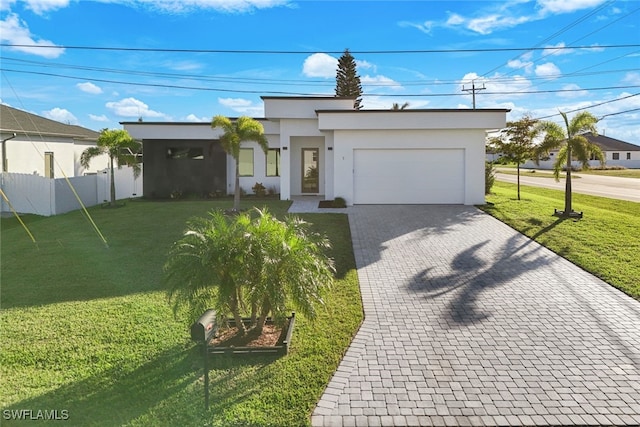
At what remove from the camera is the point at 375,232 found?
1273 centimetres

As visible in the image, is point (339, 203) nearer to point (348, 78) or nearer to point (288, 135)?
point (288, 135)

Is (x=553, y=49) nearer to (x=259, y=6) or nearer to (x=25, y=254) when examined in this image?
(x=259, y=6)

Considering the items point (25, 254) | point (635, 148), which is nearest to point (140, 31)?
point (25, 254)

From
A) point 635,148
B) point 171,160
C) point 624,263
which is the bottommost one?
point 624,263

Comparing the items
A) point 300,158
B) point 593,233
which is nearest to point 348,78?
point 300,158

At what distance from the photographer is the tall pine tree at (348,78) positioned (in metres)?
44.3

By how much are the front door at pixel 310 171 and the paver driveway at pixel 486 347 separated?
38.4 feet

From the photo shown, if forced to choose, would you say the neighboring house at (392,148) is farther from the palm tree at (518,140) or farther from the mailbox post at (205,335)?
the mailbox post at (205,335)

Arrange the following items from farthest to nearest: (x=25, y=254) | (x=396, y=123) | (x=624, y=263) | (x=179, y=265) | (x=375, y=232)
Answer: (x=396, y=123) → (x=375, y=232) → (x=25, y=254) → (x=624, y=263) → (x=179, y=265)

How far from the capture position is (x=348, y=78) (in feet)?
146

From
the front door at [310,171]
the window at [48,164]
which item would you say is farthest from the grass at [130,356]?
the window at [48,164]

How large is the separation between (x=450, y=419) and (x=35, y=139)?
23132 mm

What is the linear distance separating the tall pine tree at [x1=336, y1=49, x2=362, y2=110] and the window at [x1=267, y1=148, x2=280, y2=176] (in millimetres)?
24626

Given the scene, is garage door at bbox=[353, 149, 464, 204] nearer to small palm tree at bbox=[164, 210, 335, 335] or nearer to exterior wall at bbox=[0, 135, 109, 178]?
exterior wall at bbox=[0, 135, 109, 178]
